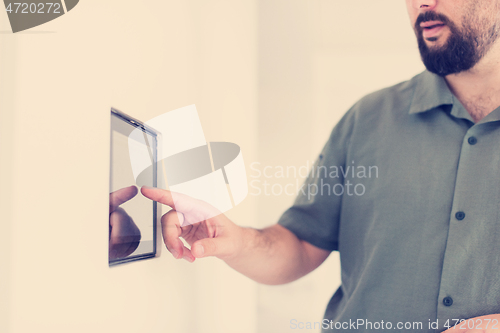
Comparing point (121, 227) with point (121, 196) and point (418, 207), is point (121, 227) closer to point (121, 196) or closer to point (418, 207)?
point (121, 196)

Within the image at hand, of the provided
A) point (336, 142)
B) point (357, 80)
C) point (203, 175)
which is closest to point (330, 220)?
point (336, 142)

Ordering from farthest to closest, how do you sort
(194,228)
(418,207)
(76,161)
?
1. (418,207)
2. (194,228)
3. (76,161)

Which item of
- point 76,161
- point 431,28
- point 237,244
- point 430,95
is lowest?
point 237,244

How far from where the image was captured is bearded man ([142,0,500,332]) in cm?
63

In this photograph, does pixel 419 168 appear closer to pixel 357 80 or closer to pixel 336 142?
pixel 336 142

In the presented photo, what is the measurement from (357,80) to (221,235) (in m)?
0.98

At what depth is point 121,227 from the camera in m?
0.40

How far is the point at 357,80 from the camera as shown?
1347 mm

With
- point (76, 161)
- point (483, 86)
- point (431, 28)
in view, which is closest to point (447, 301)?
point (483, 86)

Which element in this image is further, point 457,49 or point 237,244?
point 457,49

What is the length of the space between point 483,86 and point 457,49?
0.09m

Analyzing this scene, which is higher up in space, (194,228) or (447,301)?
(194,228)

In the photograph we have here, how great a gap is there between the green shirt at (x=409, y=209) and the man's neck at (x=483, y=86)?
1.8 inches

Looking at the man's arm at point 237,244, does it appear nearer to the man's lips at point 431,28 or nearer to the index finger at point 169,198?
the index finger at point 169,198
